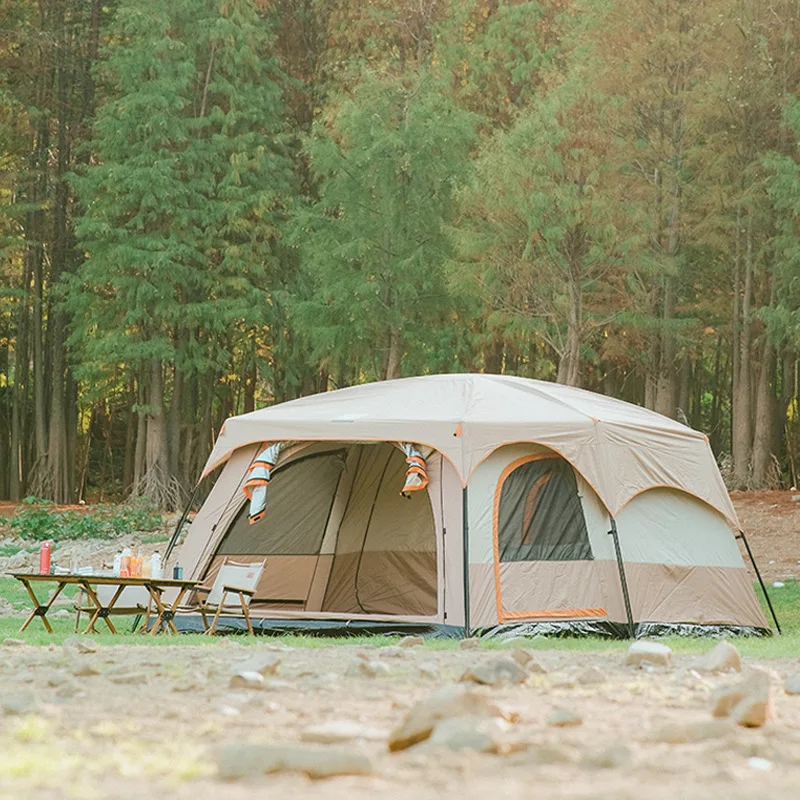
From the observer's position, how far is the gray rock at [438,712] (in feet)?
12.6

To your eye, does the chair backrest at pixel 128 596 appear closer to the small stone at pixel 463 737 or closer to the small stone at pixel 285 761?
the small stone at pixel 463 737

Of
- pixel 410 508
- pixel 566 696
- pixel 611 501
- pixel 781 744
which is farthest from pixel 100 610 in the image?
pixel 781 744

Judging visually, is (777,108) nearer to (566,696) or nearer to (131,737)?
(566,696)

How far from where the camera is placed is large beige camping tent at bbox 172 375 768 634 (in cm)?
966

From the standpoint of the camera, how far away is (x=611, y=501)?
9.88 m

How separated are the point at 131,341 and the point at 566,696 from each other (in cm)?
1901

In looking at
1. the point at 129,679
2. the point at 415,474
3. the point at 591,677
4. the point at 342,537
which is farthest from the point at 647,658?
the point at 342,537

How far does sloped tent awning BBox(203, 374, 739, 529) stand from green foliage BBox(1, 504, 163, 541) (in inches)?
337

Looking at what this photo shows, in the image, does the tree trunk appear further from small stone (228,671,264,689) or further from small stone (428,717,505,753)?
small stone (428,717,505,753)

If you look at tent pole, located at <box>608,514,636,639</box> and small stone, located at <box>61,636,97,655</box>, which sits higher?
small stone, located at <box>61,636,97,655</box>

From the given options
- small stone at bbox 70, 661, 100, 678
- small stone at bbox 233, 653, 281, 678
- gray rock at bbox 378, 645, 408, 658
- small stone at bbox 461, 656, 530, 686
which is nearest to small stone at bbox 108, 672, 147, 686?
small stone at bbox 70, 661, 100, 678

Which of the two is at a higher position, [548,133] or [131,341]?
[548,133]

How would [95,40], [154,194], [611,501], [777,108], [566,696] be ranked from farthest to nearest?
1. [95,40]
2. [154,194]
3. [777,108]
4. [611,501]
5. [566,696]

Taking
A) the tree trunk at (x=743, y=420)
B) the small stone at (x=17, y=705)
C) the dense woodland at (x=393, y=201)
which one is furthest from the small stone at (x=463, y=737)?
the tree trunk at (x=743, y=420)
